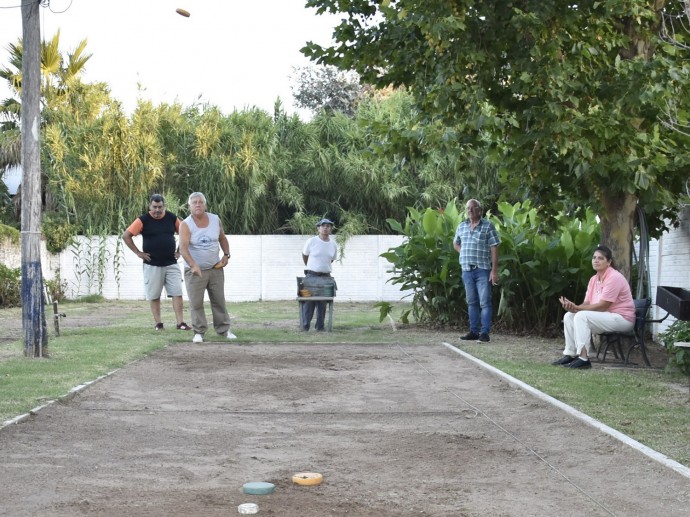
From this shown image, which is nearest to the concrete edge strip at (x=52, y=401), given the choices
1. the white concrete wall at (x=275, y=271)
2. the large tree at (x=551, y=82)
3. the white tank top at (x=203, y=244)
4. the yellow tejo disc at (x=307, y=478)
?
the yellow tejo disc at (x=307, y=478)

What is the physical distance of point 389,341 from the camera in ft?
46.6

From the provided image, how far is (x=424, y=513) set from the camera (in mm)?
5145

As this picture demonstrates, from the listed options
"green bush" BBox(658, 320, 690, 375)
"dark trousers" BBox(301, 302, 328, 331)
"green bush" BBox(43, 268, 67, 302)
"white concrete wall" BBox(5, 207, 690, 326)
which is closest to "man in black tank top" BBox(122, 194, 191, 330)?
"dark trousers" BBox(301, 302, 328, 331)

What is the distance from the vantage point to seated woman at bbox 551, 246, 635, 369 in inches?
430

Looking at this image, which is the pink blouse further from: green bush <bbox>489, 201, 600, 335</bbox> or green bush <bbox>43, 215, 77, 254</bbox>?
green bush <bbox>43, 215, 77, 254</bbox>

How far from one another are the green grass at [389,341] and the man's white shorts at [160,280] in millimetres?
575

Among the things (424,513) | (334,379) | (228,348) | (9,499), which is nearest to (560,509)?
(424,513)

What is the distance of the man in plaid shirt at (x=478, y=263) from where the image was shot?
14.2 metres

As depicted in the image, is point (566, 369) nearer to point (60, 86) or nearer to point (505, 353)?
point (505, 353)

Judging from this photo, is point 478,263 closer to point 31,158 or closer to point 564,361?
point 564,361

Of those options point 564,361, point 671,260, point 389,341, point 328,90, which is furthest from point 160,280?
point 328,90

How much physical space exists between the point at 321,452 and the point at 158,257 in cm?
881

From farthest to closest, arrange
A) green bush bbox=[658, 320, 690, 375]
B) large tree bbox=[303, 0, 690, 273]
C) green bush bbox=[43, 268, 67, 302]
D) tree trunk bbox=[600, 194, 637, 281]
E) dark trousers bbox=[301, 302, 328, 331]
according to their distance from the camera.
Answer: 1. green bush bbox=[43, 268, 67, 302]
2. dark trousers bbox=[301, 302, 328, 331]
3. tree trunk bbox=[600, 194, 637, 281]
4. large tree bbox=[303, 0, 690, 273]
5. green bush bbox=[658, 320, 690, 375]

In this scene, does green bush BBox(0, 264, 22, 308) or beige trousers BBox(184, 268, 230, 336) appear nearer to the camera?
beige trousers BBox(184, 268, 230, 336)
